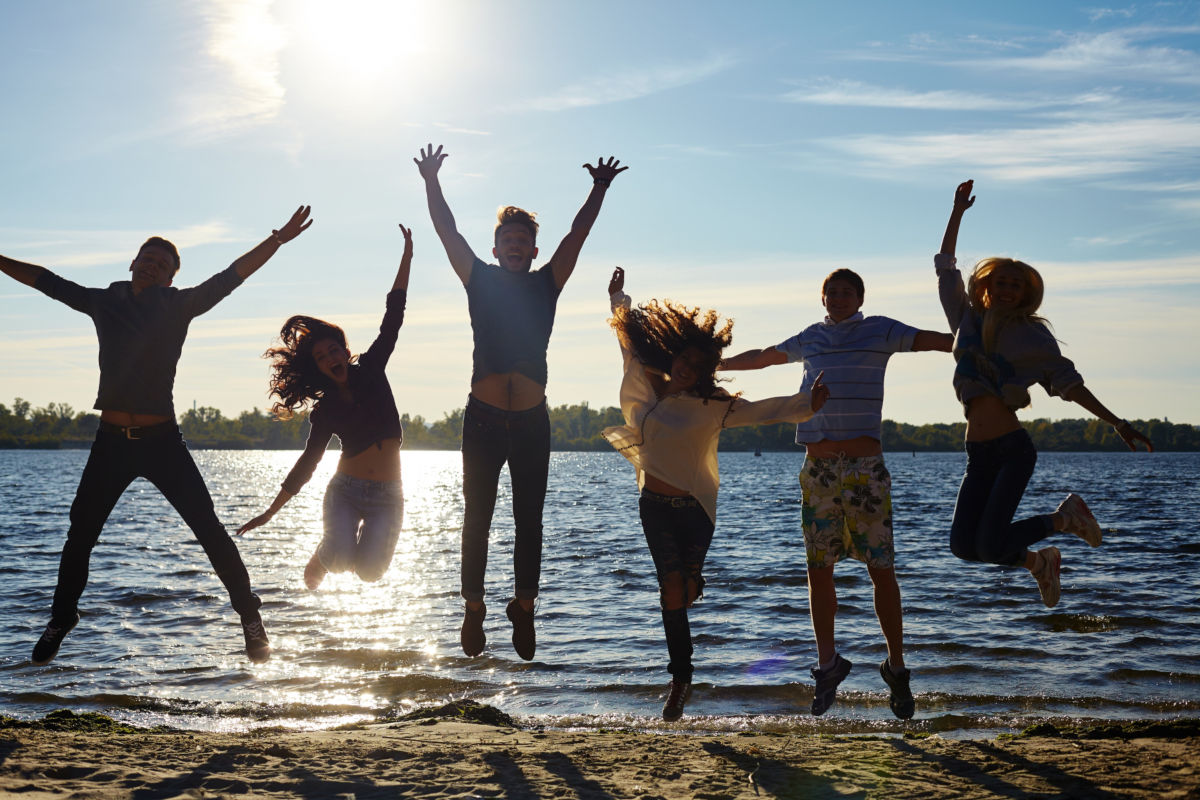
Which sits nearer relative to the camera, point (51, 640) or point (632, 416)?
point (632, 416)

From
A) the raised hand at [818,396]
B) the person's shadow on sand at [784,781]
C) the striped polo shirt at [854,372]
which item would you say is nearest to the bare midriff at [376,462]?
the striped polo shirt at [854,372]

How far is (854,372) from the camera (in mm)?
6941

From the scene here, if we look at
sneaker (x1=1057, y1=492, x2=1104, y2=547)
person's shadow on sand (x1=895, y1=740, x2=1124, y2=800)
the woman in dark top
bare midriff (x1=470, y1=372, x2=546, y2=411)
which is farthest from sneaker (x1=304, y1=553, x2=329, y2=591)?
sneaker (x1=1057, y1=492, x2=1104, y2=547)

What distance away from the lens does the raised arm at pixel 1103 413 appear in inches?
249

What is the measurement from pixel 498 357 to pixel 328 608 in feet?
51.4

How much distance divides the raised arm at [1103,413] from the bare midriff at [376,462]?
495 cm

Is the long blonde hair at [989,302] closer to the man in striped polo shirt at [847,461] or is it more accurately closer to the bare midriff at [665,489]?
the man in striped polo shirt at [847,461]

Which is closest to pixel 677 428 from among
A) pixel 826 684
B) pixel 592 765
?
pixel 826 684

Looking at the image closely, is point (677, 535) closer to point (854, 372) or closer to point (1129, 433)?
point (854, 372)

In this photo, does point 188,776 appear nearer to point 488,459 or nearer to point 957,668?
point 488,459

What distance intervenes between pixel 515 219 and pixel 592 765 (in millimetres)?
4112

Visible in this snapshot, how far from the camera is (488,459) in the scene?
23.6 ft

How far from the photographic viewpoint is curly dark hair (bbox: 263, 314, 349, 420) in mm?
7809

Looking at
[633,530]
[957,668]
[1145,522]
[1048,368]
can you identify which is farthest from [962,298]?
[1145,522]
